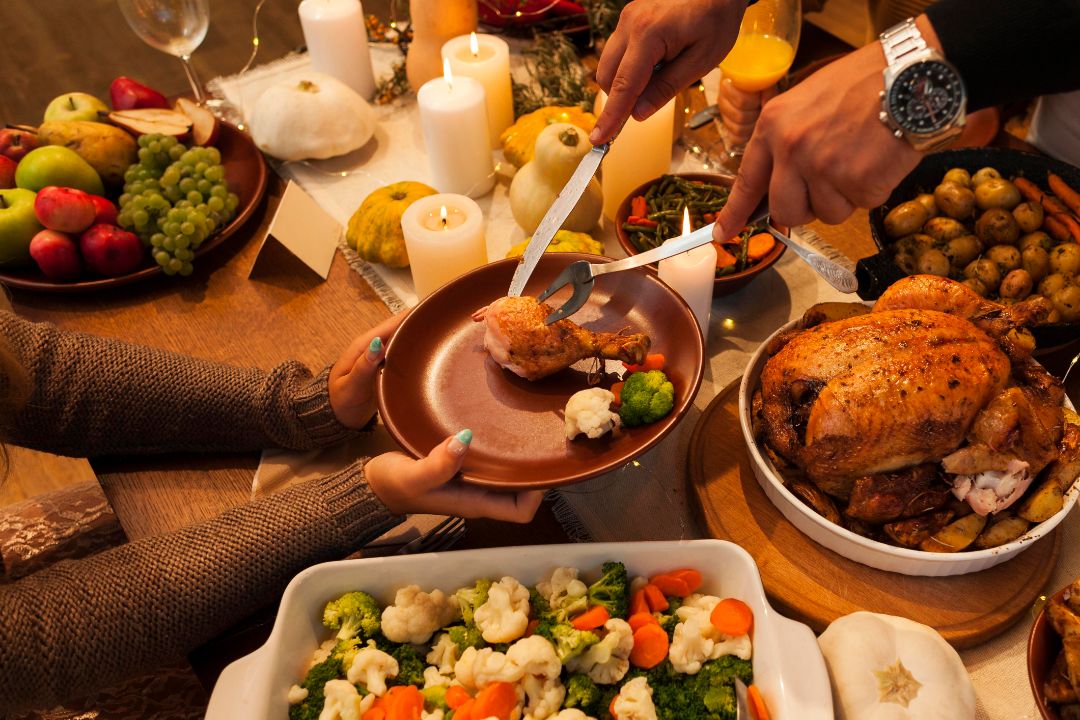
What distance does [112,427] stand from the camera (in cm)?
128

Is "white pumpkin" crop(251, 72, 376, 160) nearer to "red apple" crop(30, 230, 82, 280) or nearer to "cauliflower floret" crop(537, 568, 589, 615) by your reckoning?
"red apple" crop(30, 230, 82, 280)

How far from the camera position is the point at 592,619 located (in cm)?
90

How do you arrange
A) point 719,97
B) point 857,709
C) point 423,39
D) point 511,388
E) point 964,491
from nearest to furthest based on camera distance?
point 857,709 < point 964,491 < point 511,388 < point 719,97 < point 423,39

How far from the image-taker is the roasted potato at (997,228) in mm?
1392

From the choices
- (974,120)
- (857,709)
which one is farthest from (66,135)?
(974,120)

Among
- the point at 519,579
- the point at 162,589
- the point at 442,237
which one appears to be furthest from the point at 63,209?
the point at 519,579

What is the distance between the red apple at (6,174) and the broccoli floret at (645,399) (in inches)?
58.3

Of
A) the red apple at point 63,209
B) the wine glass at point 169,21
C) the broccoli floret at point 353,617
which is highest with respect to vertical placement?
the wine glass at point 169,21

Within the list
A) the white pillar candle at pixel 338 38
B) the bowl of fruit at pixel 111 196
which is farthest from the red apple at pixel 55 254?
the white pillar candle at pixel 338 38

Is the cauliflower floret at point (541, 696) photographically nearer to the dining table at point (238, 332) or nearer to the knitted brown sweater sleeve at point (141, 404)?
the dining table at point (238, 332)

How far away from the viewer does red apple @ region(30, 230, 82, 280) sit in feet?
5.16

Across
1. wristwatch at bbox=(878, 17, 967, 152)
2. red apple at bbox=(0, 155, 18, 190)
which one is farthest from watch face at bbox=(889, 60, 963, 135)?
red apple at bbox=(0, 155, 18, 190)

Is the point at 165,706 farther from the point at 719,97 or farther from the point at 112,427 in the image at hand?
Answer: the point at 719,97

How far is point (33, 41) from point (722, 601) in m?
4.05
